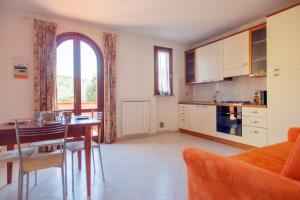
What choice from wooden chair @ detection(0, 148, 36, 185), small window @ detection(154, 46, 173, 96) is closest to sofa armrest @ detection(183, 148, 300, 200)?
wooden chair @ detection(0, 148, 36, 185)

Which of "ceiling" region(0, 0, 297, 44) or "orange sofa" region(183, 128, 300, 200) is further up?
"ceiling" region(0, 0, 297, 44)

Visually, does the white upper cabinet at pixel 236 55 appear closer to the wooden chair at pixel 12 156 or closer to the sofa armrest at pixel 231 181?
the sofa armrest at pixel 231 181

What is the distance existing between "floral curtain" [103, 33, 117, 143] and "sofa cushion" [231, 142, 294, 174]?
9.78 feet

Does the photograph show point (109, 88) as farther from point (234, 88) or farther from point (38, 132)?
point (234, 88)

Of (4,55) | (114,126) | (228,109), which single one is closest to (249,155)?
(228,109)

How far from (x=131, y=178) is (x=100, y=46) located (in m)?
2.96

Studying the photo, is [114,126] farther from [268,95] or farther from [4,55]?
[268,95]

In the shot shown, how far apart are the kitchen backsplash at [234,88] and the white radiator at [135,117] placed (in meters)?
1.64

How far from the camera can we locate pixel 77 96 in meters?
3.91

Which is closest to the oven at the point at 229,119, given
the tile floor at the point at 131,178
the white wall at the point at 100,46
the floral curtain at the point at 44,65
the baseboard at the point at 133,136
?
the tile floor at the point at 131,178

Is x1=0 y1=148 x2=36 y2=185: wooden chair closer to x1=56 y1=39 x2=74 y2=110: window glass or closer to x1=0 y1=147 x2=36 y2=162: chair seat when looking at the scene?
x1=0 y1=147 x2=36 y2=162: chair seat

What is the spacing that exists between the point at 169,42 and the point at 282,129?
11.2 ft

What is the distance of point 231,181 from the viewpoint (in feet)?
3.05

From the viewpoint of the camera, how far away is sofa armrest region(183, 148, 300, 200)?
2.46 feet
